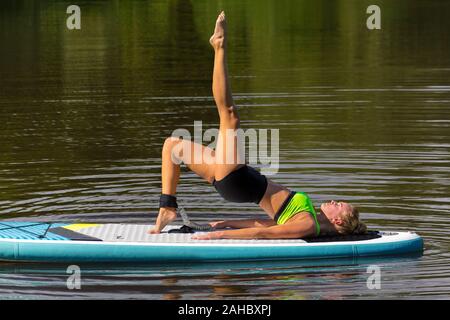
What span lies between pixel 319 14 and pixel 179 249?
143 feet

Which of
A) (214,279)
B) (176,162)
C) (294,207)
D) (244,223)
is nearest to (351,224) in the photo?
(294,207)

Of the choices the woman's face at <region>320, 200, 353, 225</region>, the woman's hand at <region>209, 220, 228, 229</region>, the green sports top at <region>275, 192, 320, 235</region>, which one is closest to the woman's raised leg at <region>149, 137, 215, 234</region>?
the woman's hand at <region>209, 220, 228, 229</region>

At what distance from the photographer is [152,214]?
14.5 metres

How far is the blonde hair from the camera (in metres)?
12.4

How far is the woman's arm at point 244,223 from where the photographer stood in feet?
41.8

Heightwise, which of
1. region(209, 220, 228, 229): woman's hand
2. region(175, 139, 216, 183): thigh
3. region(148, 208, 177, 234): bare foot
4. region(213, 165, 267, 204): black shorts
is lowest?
region(209, 220, 228, 229): woman's hand

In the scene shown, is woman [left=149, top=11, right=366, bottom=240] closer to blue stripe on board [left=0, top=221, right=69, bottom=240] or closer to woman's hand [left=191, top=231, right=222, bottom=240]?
woman's hand [left=191, top=231, right=222, bottom=240]

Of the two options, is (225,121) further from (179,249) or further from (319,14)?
(319,14)

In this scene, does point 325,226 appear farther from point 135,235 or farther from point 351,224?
point 135,235

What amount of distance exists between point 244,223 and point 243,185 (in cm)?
65

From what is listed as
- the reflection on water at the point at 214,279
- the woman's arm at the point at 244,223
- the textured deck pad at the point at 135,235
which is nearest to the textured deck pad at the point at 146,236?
the textured deck pad at the point at 135,235

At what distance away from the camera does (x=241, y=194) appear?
12.5 metres
